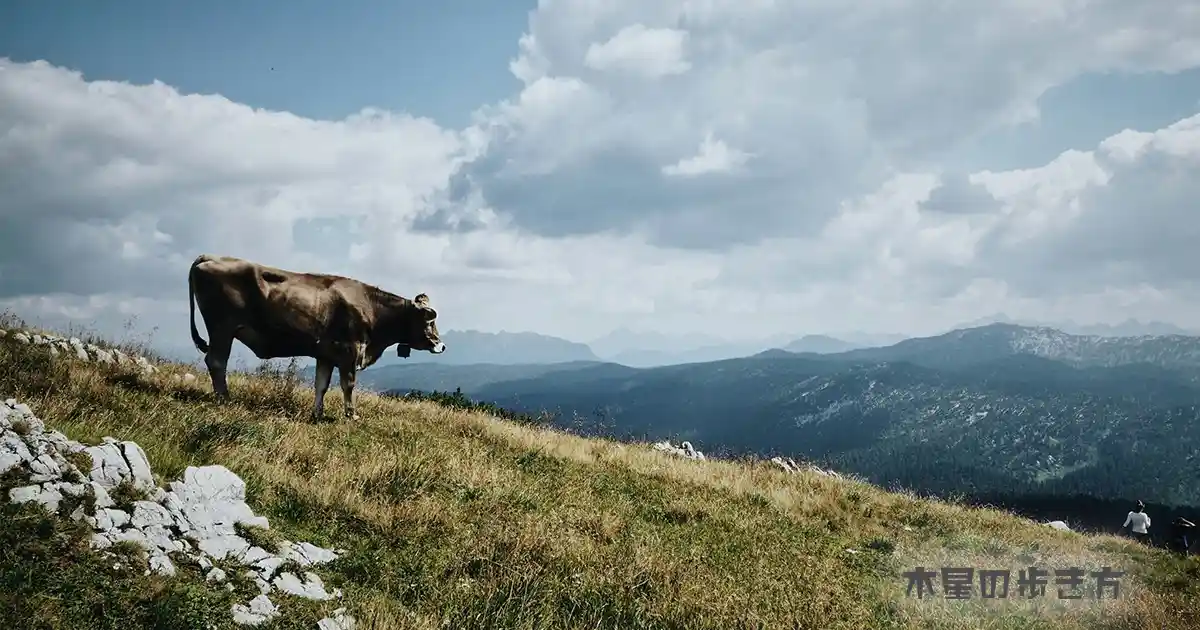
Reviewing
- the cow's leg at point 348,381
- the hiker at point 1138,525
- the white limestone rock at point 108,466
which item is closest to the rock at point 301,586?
the white limestone rock at point 108,466

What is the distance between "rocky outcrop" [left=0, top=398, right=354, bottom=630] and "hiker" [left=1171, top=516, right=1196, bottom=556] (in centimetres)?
2442

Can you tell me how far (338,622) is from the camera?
635 centimetres

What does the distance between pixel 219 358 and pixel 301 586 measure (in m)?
8.90

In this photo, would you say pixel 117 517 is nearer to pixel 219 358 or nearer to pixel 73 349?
pixel 219 358

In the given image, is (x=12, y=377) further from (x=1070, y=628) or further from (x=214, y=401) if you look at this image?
(x=1070, y=628)

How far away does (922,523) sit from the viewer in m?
16.5

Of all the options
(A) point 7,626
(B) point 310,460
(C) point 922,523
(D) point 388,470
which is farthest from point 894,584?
(A) point 7,626

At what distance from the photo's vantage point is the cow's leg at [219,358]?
1397 centimetres

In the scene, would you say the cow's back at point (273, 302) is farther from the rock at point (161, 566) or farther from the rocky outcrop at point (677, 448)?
the rocky outcrop at point (677, 448)

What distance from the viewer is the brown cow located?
13.9m

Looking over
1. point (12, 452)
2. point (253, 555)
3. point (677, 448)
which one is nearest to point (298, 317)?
point (12, 452)

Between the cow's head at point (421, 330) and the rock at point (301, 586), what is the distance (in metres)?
9.85

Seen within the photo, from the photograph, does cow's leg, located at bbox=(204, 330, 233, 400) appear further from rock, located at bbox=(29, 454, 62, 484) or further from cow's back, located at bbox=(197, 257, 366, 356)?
rock, located at bbox=(29, 454, 62, 484)

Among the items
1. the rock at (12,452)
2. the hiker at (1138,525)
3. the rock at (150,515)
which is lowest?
the hiker at (1138,525)
